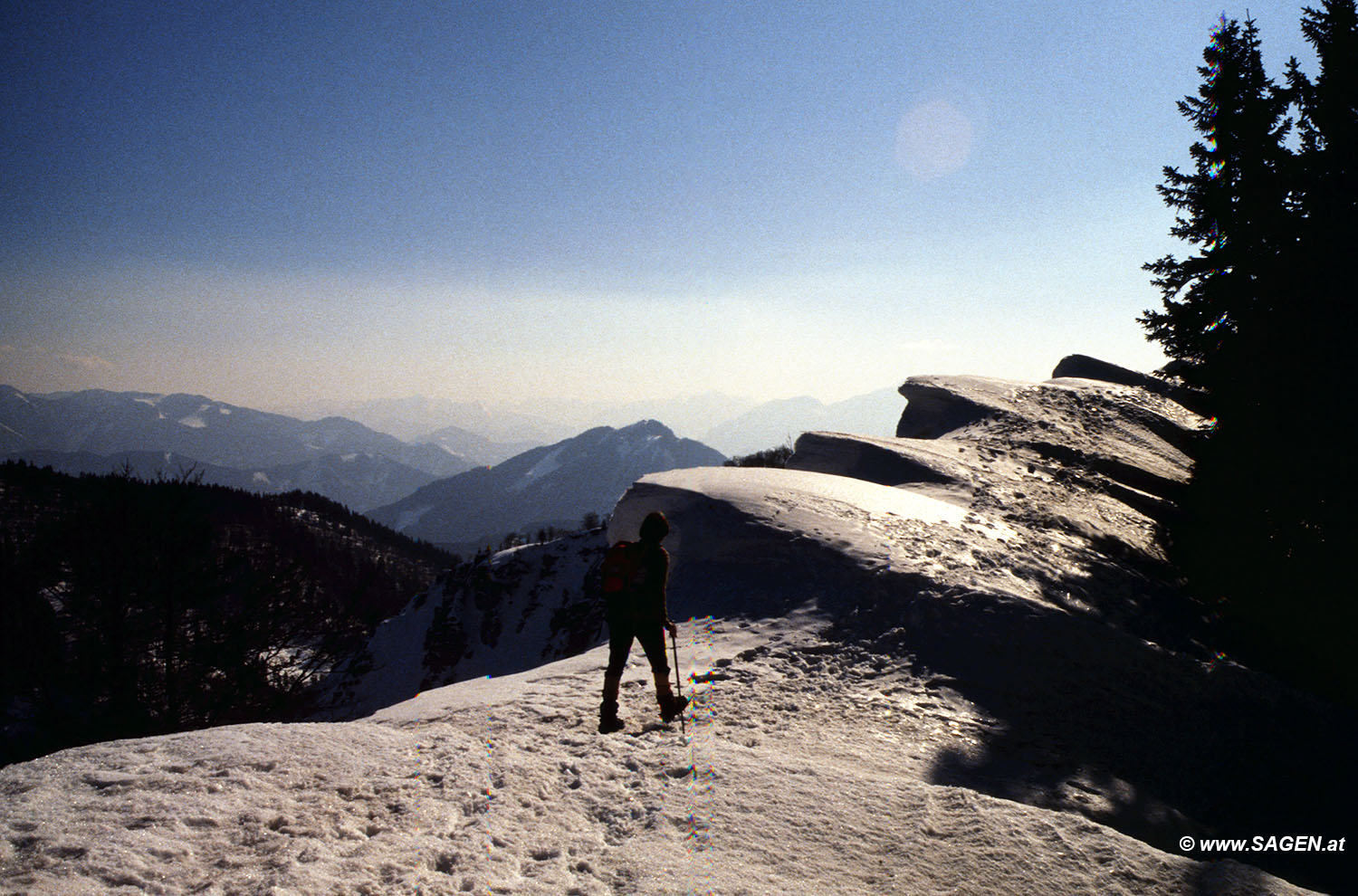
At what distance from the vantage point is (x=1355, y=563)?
10609 mm

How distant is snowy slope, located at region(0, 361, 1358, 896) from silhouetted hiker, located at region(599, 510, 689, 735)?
2.12ft

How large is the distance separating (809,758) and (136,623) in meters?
21.8

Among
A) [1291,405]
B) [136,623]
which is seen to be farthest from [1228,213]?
[136,623]

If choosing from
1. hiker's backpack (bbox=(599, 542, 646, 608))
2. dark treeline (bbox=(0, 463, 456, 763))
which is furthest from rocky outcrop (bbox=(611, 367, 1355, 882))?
dark treeline (bbox=(0, 463, 456, 763))

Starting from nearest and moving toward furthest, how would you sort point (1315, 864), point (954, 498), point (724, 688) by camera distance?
point (1315, 864), point (724, 688), point (954, 498)

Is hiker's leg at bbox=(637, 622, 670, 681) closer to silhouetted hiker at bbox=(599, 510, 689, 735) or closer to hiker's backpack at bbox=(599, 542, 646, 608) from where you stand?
silhouetted hiker at bbox=(599, 510, 689, 735)

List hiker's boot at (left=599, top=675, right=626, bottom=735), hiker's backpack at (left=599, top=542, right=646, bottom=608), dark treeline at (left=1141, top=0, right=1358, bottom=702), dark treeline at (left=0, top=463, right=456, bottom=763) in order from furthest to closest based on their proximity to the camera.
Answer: dark treeline at (left=0, top=463, right=456, bottom=763)
dark treeline at (left=1141, top=0, right=1358, bottom=702)
hiker's backpack at (left=599, top=542, right=646, bottom=608)
hiker's boot at (left=599, top=675, right=626, bottom=735)

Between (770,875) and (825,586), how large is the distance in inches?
253

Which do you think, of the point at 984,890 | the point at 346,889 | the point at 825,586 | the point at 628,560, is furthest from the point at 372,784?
the point at 825,586

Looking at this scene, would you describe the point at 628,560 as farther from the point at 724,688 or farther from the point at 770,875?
the point at 770,875

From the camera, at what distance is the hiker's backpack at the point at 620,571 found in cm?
681

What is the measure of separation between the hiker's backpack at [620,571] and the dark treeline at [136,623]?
1562 centimetres

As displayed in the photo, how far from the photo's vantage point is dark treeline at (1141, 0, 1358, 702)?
1068 centimetres

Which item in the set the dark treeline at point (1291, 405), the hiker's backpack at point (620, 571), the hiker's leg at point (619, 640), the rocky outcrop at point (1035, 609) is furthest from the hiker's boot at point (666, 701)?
the dark treeline at point (1291, 405)
